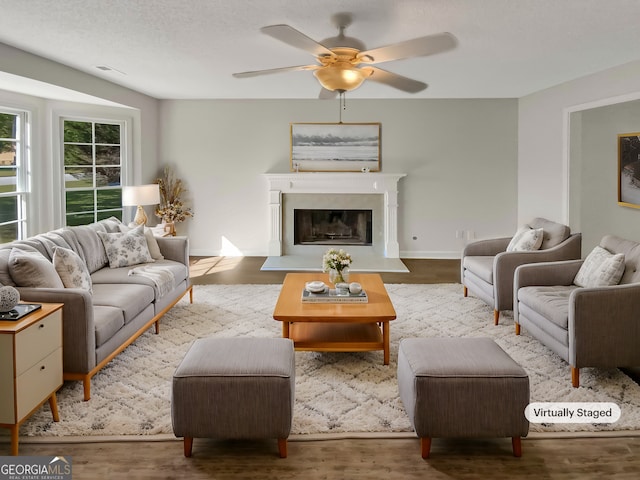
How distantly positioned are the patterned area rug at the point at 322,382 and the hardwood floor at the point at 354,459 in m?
0.15

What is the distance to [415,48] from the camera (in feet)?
11.1

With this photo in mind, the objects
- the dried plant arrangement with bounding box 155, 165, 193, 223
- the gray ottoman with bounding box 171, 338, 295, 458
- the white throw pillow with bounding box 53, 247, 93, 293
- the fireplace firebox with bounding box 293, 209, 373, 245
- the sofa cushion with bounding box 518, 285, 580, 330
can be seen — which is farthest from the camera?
the fireplace firebox with bounding box 293, 209, 373, 245

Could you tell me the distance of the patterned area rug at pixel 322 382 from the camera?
9.98 feet

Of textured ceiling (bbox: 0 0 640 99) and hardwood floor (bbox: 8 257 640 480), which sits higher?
textured ceiling (bbox: 0 0 640 99)

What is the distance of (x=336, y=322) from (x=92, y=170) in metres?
4.62

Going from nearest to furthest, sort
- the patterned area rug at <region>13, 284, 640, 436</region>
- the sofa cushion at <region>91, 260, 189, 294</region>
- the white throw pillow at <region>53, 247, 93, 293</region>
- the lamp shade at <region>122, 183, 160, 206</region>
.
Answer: the patterned area rug at <region>13, 284, 640, 436</region>
the white throw pillow at <region>53, 247, 93, 293</region>
the sofa cushion at <region>91, 260, 189, 294</region>
the lamp shade at <region>122, 183, 160, 206</region>

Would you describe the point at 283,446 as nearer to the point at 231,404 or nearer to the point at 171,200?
the point at 231,404

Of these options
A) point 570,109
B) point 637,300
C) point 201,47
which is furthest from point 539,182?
point 201,47

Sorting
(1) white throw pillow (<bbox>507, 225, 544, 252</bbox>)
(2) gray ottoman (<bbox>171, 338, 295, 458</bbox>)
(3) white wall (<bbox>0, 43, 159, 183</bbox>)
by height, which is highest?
(3) white wall (<bbox>0, 43, 159, 183</bbox>)

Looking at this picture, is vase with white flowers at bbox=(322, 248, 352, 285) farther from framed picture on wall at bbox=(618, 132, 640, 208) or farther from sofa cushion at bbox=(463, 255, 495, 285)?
framed picture on wall at bbox=(618, 132, 640, 208)

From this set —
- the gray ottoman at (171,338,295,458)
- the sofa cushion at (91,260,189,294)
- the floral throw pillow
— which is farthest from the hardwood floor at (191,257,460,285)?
the gray ottoman at (171,338,295,458)

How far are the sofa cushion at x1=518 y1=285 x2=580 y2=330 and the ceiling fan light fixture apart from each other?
2.06 meters

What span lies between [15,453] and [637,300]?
359 centimetres

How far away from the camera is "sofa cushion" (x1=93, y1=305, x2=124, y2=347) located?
3525 millimetres
